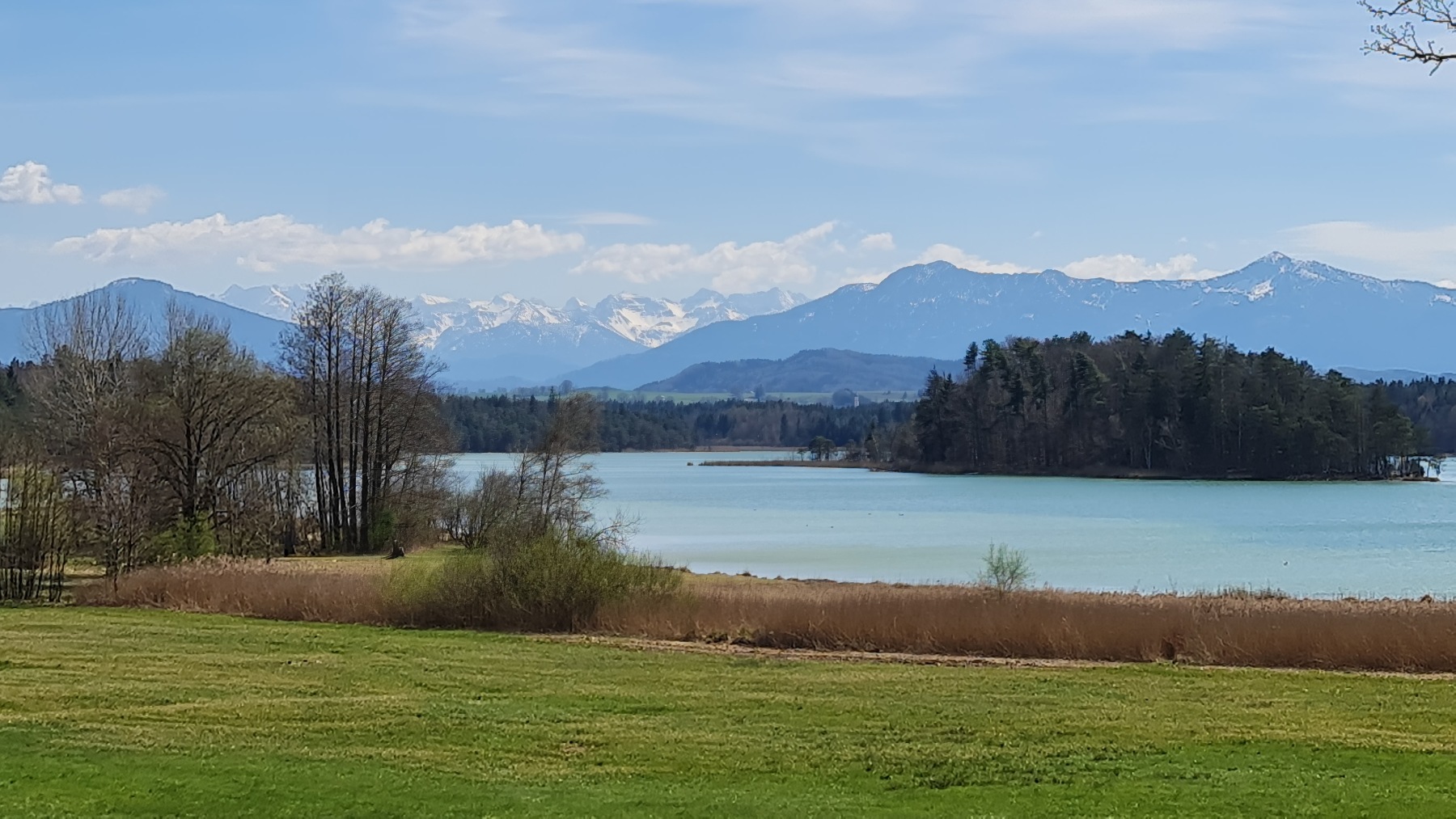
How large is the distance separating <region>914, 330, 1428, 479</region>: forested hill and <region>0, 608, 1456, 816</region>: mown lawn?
304ft

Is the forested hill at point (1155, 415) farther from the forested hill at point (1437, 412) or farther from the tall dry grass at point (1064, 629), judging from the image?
the tall dry grass at point (1064, 629)

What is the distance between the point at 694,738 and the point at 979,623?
28.2ft

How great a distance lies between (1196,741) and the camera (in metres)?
11.5

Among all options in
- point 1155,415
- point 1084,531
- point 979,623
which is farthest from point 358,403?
point 1155,415

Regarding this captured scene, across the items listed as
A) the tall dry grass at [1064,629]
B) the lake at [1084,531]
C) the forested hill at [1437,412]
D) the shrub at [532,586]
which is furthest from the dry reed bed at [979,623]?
the forested hill at [1437,412]

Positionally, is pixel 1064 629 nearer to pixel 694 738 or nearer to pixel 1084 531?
pixel 694 738

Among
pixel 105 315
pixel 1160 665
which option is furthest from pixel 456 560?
pixel 105 315

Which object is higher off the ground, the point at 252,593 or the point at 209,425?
the point at 209,425

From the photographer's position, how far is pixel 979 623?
19.6 metres

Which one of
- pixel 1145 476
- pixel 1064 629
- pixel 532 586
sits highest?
pixel 1145 476

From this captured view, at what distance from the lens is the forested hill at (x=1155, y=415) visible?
4006 inches

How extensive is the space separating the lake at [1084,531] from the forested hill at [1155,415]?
4896mm

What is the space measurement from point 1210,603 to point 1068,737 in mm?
13979

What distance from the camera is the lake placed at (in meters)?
40.9
